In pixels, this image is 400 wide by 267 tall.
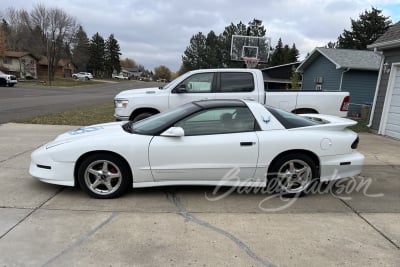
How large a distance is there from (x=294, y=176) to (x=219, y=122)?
1.28m

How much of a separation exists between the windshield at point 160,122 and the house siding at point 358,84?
54.8 feet

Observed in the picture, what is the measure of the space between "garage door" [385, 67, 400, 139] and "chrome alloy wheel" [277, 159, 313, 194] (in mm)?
7301

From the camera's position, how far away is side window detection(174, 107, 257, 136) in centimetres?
468

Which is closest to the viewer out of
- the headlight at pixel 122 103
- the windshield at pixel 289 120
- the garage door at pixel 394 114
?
the windshield at pixel 289 120

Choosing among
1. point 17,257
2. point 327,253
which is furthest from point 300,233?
point 17,257

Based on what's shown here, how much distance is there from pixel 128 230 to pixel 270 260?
1515 millimetres

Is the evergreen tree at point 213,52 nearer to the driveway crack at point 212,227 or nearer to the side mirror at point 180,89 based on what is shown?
the side mirror at point 180,89

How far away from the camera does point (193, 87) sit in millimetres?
8328

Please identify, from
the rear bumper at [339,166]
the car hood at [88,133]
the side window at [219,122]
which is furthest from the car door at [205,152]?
the rear bumper at [339,166]

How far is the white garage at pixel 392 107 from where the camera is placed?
10.7 m

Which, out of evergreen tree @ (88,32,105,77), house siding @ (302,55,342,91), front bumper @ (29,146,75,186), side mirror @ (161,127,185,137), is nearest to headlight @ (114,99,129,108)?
front bumper @ (29,146,75,186)

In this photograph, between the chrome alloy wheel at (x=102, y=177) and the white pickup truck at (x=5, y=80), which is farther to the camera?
the white pickup truck at (x=5, y=80)

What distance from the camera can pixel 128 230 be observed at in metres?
3.71

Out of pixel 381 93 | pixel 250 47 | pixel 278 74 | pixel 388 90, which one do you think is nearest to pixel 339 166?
pixel 388 90
